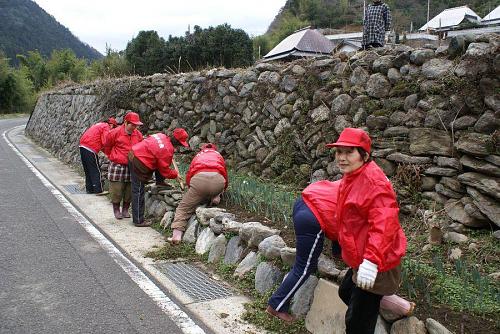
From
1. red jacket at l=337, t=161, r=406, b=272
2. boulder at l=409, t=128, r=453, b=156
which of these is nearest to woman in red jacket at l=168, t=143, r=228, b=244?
boulder at l=409, t=128, r=453, b=156

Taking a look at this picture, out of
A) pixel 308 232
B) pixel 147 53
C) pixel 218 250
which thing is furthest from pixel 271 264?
pixel 147 53

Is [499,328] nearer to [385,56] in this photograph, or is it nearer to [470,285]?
[470,285]

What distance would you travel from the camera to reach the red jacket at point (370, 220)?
2965mm

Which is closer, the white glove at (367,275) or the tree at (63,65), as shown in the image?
the white glove at (367,275)

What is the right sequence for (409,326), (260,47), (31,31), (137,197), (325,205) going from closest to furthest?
(409,326), (325,205), (137,197), (260,47), (31,31)

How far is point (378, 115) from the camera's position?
6.83 metres

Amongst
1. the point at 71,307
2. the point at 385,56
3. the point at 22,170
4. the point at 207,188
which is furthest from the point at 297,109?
the point at 22,170

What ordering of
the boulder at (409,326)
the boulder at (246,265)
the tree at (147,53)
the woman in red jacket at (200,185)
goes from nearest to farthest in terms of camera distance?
the boulder at (409,326), the boulder at (246,265), the woman in red jacket at (200,185), the tree at (147,53)

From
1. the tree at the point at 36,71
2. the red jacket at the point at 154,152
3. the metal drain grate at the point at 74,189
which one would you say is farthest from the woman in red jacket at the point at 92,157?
the tree at the point at 36,71

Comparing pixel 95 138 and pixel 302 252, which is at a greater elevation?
pixel 95 138

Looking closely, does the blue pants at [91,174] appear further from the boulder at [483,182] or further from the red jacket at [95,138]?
the boulder at [483,182]

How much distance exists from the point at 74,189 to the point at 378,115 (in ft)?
Answer: 23.3

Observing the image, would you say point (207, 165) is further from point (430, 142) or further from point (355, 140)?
point (355, 140)

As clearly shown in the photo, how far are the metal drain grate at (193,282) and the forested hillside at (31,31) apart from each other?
116m
